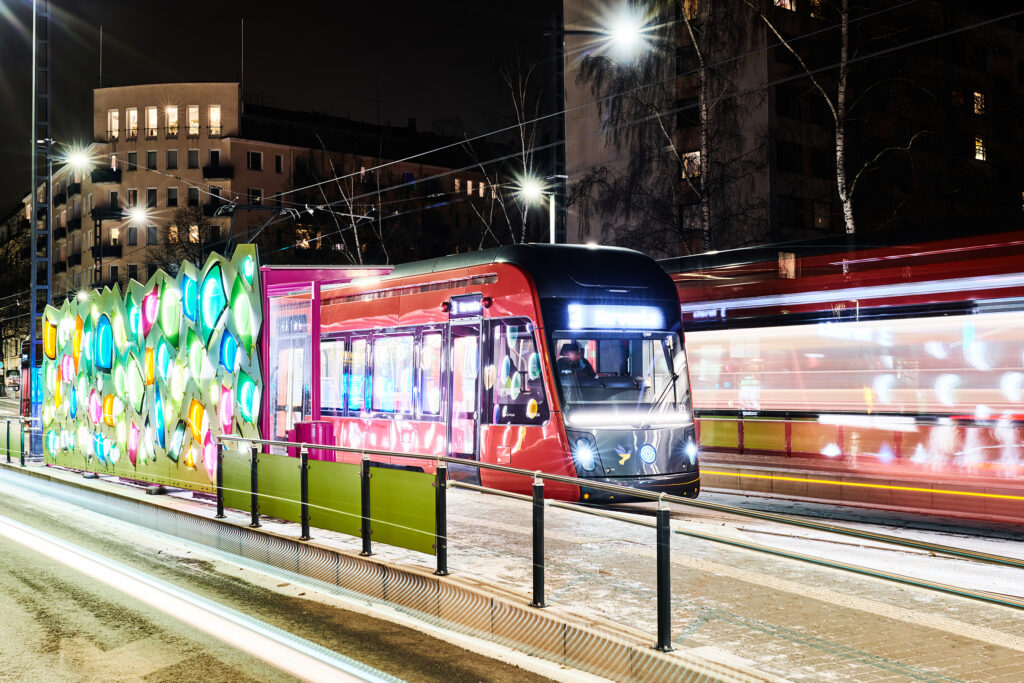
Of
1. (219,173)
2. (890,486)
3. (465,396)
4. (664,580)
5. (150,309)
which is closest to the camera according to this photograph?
(664,580)

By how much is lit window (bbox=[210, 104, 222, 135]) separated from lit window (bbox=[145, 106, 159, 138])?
422 cm

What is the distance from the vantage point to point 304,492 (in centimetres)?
1038

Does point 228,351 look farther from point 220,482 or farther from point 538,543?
point 538,543

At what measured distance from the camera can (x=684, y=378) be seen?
1380 centimetres


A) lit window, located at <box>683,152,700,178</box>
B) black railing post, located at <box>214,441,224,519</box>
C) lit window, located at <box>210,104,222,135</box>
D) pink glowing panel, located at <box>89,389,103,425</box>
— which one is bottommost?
black railing post, located at <box>214,441,224,519</box>

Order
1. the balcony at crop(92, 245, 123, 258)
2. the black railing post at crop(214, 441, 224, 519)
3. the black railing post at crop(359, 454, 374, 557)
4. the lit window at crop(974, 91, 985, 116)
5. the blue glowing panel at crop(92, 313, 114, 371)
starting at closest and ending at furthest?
the black railing post at crop(359, 454, 374, 557)
the black railing post at crop(214, 441, 224, 519)
the blue glowing panel at crop(92, 313, 114, 371)
the lit window at crop(974, 91, 985, 116)
the balcony at crop(92, 245, 123, 258)

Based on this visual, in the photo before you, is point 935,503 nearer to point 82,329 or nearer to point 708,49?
point 82,329

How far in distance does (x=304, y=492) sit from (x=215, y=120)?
68.3m

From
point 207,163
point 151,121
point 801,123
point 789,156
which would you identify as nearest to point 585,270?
point 789,156

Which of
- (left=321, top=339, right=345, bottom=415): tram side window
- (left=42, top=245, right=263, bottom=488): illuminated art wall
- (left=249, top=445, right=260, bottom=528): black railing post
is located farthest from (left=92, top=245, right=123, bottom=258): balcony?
(left=249, top=445, right=260, bottom=528): black railing post

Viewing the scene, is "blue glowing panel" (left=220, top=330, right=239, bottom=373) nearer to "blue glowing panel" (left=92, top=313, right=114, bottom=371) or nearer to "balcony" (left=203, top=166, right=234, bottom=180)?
"blue glowing panel" (left=92, top=313, right=114, bottom=371)

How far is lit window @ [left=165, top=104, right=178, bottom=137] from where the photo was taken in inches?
2926

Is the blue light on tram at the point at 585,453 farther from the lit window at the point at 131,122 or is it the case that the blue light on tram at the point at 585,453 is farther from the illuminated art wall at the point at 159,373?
the lit window at the point at 131,122

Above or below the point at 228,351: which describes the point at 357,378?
below
